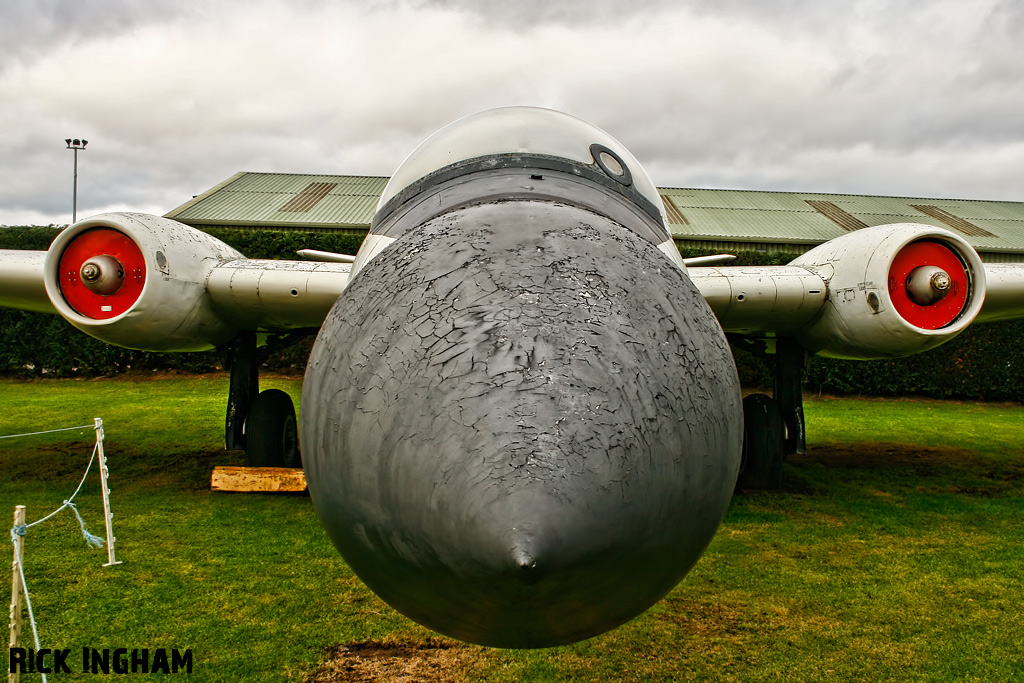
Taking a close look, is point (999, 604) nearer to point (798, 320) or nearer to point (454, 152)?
point (798, 320)

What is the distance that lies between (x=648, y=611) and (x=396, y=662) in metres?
1.25

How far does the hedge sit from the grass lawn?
700 cm

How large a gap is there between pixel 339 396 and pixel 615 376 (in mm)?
569

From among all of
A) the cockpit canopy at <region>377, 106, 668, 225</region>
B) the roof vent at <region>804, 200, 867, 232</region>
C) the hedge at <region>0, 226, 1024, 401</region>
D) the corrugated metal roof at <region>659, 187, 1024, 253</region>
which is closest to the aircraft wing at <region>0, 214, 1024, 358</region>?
the cockpit canopy at <region>377, 106, 668, 225</region>

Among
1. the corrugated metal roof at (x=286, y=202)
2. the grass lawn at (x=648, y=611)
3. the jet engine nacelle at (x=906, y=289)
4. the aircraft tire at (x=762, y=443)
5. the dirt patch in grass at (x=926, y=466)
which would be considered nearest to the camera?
the grass lawn at (x=648, y=611)

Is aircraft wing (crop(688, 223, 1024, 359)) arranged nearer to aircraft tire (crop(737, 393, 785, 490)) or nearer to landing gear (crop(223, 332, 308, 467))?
aircraft tire (crop(737, 393, 785, 490))

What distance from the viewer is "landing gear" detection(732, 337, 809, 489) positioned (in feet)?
19.2

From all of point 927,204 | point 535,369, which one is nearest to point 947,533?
point 535,369

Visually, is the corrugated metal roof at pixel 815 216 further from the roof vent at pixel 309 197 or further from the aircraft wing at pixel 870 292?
the aircraft wing at pixel 870 292

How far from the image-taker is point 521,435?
124 centimetres

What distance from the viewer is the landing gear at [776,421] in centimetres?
584

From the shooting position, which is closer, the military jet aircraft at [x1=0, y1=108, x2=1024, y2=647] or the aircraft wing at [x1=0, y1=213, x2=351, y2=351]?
the military jet aircraft at [x1=0, y1=108, x2=1024, y2=647]

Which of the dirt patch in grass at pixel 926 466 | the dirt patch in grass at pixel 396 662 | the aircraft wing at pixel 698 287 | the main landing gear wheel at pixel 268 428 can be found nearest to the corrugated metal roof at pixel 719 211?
the dirt patch in grass at pixel 926 466

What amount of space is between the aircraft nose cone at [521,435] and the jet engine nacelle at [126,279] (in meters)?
3.25
